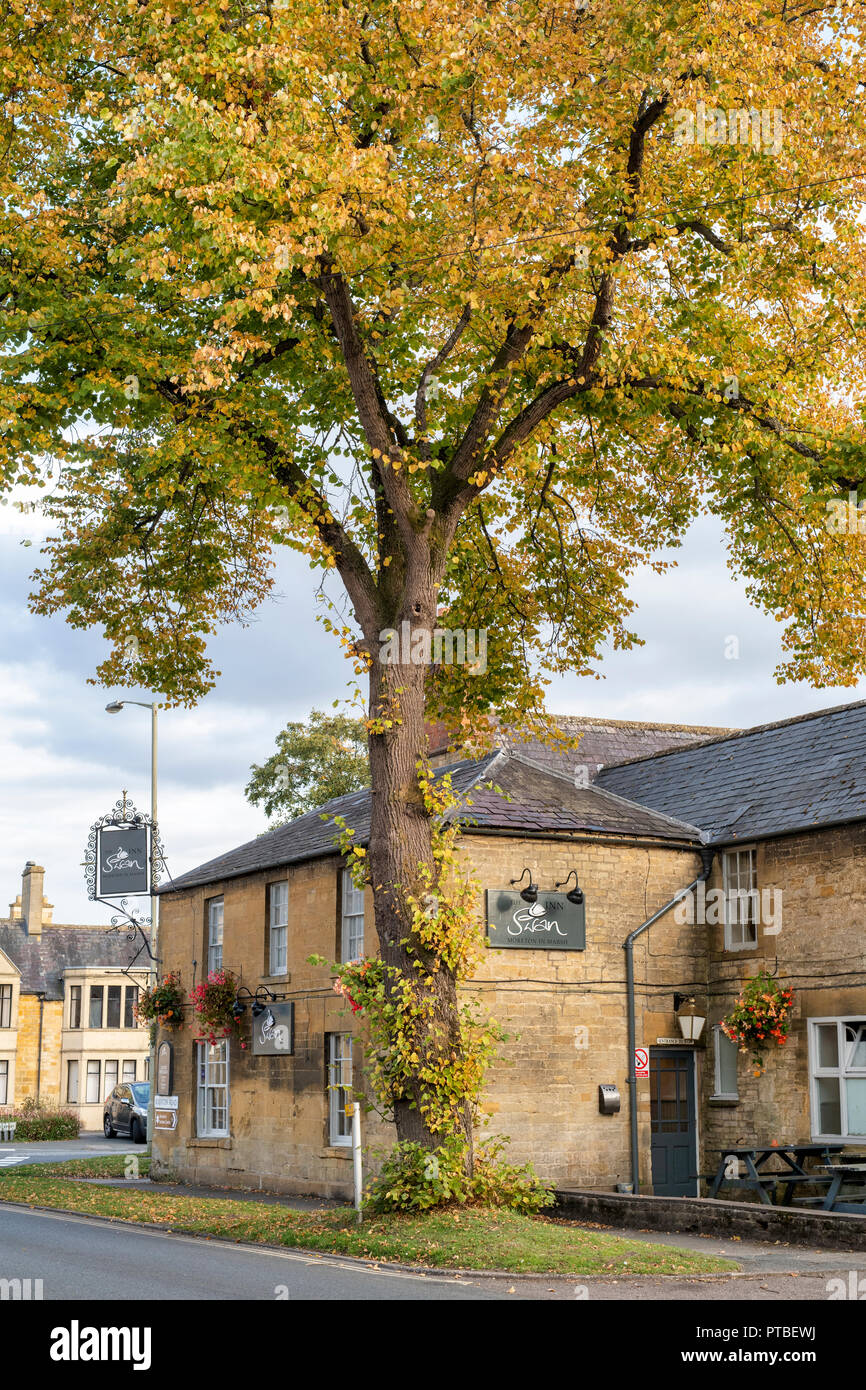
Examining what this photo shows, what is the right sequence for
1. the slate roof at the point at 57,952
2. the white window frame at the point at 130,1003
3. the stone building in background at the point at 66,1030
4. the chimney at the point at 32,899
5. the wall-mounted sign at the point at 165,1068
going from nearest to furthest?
the wall-mounted sign at the point at 165,1068 < the stone building in background at the point at 66,1030 < the slate roof at the point at 57,952 < the white window frame at the point at 130,1003 < the chimney at the point at 32,899

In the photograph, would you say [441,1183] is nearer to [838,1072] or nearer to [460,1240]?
[460,1240]

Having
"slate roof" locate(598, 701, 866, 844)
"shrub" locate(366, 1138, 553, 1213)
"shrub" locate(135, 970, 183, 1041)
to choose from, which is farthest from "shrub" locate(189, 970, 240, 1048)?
"shrub" locate(366, 1138, 553, 1213)

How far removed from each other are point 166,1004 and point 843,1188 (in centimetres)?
1412

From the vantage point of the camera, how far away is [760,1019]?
21.6 m

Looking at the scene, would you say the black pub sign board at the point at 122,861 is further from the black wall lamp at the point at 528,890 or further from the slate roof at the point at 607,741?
the black wall lamp at the point at 528,890

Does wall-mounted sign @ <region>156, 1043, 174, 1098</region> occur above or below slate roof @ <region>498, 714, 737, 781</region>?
below

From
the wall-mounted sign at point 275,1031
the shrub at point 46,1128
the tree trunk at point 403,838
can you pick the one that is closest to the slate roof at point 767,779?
the wall-mounted sign at point 275,1031

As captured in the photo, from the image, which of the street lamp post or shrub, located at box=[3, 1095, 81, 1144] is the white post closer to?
the street lamp post

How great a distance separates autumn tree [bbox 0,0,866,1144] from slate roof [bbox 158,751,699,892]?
3.81 m

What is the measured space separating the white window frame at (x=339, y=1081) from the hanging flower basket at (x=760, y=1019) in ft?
19.9

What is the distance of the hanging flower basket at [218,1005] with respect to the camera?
25.9 metres

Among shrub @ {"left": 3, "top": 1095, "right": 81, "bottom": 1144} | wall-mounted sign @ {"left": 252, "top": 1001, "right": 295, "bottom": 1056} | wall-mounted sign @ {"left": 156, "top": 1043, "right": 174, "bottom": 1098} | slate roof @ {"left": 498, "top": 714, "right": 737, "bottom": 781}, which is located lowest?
shrub @ {"left": 3, "top": 1095, "right": 81, "bottom": 1144}

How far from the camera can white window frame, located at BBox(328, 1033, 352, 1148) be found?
22.9 metres

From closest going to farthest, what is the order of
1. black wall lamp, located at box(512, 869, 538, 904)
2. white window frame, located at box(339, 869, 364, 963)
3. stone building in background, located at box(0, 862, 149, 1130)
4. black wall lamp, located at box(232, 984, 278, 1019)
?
black wall lamp, located at box(512, 869, 538, 904), white window frame, located at box(339, 869, 364, 963), black wall lamp, located at box(232, 984, 278, 1019), stone building in background, located at box(0, 862, 149, 1130)
